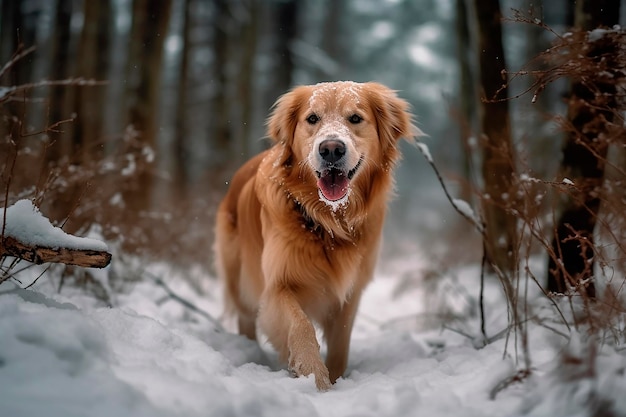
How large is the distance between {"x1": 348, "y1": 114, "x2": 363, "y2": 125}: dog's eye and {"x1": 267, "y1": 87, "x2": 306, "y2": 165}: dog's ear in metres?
0.40

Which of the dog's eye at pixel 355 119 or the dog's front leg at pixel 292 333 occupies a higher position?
the dog's eye at pixel 355 119

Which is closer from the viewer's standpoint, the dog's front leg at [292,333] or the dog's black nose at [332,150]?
the dog's front leg at [292,333]

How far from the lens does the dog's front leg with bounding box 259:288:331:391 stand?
2.84m

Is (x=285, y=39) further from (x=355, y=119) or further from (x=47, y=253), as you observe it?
(x=47, y=253)

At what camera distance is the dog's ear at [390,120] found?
372 cm

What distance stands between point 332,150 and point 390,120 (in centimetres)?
76

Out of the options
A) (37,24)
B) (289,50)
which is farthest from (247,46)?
(37,24)

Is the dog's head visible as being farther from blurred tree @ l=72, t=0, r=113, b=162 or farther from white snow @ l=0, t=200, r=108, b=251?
blurred tree @ l=72, t=0, r=113, b=162

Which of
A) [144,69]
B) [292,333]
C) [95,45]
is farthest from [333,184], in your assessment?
[95,45]

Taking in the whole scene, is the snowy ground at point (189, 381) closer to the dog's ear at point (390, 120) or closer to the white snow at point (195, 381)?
the white snow at point (195, 381)

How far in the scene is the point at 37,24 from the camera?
650 inches

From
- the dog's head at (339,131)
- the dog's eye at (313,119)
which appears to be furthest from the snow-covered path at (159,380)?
the dog's eye at (313,119)

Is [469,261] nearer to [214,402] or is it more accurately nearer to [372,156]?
[372,156]

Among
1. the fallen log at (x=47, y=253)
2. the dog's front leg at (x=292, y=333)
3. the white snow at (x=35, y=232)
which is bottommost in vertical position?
the dog's front leg at (x=292, y=333)
